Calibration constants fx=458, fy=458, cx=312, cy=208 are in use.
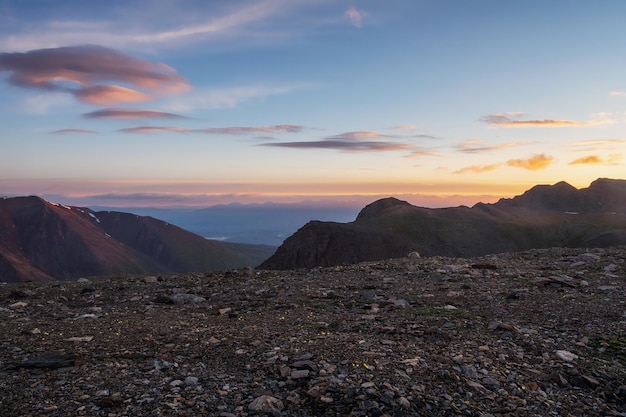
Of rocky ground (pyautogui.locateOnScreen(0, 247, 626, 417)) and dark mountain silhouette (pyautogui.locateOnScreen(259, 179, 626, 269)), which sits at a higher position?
rocky ground (pyautogui.locateOnScreen(0, 247, 626, 417))

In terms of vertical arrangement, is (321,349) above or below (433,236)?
above

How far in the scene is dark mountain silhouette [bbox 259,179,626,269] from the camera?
145m

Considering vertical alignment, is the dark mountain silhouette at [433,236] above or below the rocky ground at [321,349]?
below

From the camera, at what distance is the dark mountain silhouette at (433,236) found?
145m

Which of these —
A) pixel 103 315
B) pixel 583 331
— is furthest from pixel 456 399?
pixel 103 315

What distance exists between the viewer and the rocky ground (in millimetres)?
7387

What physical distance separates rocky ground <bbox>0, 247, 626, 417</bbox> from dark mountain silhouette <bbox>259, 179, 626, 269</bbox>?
398 ft

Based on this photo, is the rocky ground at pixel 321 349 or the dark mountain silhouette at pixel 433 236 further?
the dark mountain silhouette at pixel 433 236

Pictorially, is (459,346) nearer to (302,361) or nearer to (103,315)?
(302,361)

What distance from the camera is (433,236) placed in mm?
158750

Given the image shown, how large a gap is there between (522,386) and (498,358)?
3.55 ft

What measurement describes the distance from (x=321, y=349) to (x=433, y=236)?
15512 cm

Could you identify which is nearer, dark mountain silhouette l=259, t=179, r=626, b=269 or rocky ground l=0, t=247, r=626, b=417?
rocky ground l=0, t=247, r=626, b=417

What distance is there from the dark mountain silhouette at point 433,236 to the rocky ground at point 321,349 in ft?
398
